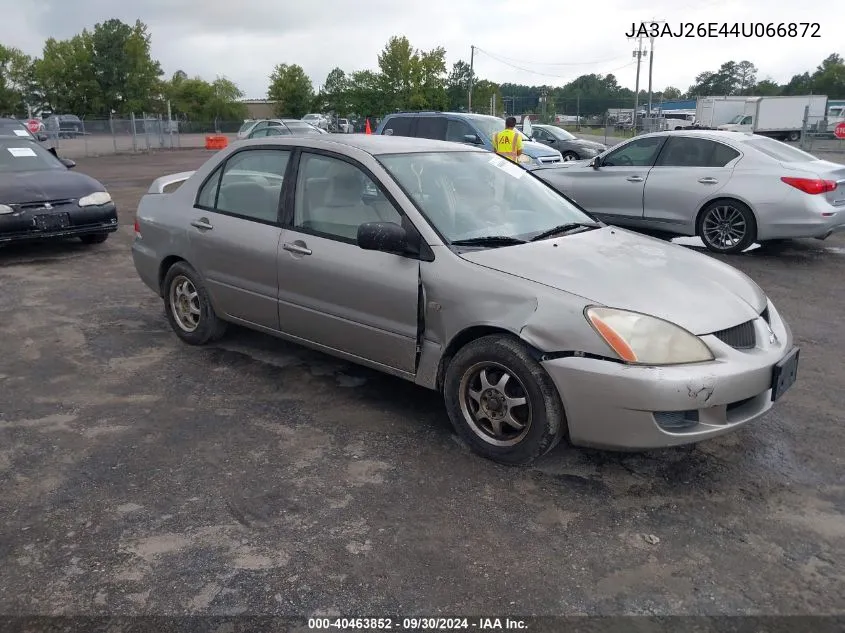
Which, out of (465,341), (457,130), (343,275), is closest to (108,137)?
(457,130)

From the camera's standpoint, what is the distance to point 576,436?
346cm

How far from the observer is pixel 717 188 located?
28.9ft

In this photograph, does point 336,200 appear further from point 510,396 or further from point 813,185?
point 813,185

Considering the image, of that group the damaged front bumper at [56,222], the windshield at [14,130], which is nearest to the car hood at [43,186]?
the damaged front bumper at [56,222]

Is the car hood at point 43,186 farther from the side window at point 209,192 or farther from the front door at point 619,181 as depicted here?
the front door at point 619,181

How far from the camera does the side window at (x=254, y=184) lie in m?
4.76

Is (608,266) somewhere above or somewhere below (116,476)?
above

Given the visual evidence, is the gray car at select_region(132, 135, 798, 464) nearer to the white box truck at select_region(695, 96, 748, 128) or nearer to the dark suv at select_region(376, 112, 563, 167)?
the dark suv at select_region(376, 112, 563, 167)

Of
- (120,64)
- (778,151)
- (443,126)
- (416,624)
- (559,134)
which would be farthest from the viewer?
(120,64)

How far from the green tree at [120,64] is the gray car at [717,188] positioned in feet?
232

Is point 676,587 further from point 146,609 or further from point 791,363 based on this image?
point 146,609

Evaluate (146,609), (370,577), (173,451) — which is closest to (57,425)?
(173,451)

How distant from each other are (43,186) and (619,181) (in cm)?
735

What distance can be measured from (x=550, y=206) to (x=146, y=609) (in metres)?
3.30
